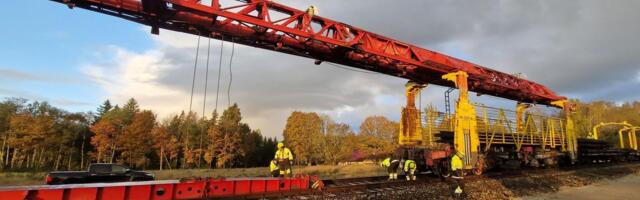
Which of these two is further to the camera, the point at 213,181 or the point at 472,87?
the point at 472,87

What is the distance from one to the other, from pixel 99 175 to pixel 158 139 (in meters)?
45.4

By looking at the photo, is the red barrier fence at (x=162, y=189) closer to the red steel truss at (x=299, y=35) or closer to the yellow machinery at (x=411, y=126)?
the red steel truss at (x=299, y=35)

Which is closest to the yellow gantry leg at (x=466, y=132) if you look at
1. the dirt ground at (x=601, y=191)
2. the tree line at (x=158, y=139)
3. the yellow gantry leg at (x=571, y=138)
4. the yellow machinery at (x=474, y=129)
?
the yellow machinery at (x=474, y=129)

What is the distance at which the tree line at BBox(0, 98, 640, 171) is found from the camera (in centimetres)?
4922

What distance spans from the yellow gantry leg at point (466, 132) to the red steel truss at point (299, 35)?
5.87ft

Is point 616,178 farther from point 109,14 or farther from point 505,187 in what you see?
point 109,14

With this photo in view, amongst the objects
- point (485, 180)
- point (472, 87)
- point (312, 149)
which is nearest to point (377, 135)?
point (312, 149)

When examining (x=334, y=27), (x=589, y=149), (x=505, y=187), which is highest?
(x=334, y=27)

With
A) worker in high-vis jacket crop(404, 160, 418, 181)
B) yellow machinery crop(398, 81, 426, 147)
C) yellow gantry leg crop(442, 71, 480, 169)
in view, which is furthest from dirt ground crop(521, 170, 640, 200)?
yellow machinery crop(398, 81, 426, 147)

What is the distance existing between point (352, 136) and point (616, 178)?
50.4 m

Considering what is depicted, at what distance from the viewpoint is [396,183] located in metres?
12.0

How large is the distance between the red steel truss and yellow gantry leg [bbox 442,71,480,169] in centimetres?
179

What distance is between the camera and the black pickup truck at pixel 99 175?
1295 centimetres

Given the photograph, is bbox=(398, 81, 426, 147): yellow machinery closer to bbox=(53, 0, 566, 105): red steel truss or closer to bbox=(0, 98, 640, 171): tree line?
bbox=(53, 0, 566, 105): red steel truss
